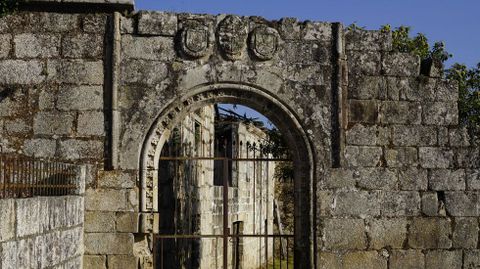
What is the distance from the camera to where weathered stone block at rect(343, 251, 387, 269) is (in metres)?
8.98

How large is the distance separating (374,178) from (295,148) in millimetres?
1063

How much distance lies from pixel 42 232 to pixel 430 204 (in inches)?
195

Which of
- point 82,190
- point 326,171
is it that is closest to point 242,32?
point 326,171

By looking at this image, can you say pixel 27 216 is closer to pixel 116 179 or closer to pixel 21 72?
pixel 116 179

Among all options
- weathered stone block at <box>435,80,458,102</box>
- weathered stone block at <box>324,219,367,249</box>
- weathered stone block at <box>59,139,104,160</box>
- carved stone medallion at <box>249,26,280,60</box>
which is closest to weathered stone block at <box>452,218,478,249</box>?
weathered stone block at <box>324,219,367,249</box>

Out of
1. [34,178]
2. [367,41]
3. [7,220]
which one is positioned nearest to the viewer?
[7,220]

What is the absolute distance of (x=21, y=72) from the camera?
29.6 ft

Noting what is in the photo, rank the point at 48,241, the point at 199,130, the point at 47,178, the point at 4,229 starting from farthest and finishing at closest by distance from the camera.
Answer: the point at 199,130
the point at 47,178
the point at 48,241
the point at 4,229

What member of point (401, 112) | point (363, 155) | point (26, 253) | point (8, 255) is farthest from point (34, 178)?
point (401, 112)

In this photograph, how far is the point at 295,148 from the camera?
925cm

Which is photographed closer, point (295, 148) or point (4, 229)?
point (4, 229)

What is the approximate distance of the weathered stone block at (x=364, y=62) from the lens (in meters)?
9.26

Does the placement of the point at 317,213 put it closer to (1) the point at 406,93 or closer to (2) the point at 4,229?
(1) the point at 406,93

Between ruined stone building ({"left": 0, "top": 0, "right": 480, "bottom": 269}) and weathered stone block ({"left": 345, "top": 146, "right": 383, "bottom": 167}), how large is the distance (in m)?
0.02
